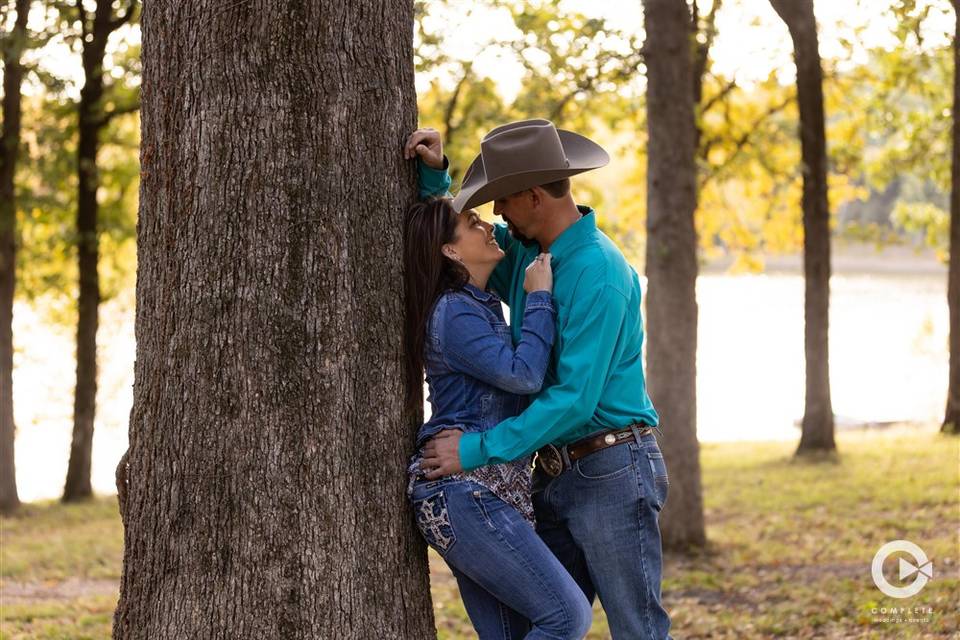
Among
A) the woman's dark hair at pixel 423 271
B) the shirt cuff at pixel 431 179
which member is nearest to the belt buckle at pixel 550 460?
the woman's dark hair at pixel 423 271

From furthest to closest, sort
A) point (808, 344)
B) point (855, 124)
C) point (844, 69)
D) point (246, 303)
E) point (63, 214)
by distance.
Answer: point (855, 124), point (844, 69), point (63, 214), point (808, 344), point (246, 303)

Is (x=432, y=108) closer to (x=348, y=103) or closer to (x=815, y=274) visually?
(x=815, y=274)

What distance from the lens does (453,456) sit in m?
3.47

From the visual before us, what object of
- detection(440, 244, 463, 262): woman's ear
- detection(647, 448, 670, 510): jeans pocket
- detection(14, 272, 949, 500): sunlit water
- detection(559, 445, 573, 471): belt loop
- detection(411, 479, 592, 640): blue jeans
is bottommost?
detection(14, 272, 949, 500): sunlit water

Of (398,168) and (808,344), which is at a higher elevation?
(398,168)

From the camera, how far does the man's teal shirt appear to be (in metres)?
3.42

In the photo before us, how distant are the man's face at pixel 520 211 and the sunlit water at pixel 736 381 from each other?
16.6 meters

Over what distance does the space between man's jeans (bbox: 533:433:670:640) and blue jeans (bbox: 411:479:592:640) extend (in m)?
0.19

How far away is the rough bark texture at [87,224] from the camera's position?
44.1ft

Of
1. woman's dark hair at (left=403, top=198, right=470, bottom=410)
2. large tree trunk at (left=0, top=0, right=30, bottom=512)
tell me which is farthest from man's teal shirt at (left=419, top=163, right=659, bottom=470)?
large tree trunk at (left=0, top=0, right=30, bottom=512)

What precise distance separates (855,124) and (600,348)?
51.1 ft

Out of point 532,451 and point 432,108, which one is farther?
point 432,108

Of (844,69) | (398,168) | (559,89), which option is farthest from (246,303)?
(844,69)

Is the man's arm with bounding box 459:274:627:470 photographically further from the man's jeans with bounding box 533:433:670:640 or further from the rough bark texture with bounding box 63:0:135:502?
the rough bark texture with bounding box 63:0:135:502
